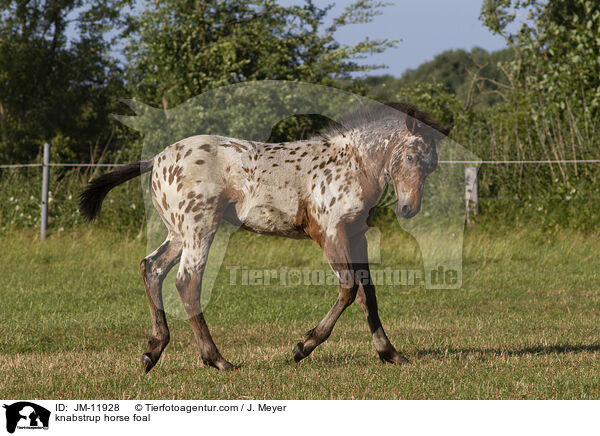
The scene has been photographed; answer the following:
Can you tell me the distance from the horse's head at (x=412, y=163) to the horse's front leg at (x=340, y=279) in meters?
0.50

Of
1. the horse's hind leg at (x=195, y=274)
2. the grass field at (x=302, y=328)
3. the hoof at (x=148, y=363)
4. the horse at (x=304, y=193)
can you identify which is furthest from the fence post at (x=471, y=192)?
the hoof at (x=148, y=363)

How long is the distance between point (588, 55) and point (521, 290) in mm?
8171

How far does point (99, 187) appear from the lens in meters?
6.22

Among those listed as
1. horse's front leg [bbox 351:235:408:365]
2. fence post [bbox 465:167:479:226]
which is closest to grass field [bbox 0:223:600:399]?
horse's front leg [bbox 351:235:408:365]

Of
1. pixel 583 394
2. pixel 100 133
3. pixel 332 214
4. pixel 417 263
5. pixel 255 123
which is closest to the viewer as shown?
pixel 583 394

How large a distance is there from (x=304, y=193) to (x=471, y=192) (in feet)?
32.0

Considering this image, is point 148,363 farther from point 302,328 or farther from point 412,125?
point 412,125

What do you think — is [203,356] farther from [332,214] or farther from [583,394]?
[583,394]

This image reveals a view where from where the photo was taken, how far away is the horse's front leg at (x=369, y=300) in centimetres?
561

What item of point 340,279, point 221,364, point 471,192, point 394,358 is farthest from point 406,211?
point 471,192

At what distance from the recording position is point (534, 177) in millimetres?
14703

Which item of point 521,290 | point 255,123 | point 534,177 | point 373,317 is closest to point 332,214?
point 373,317

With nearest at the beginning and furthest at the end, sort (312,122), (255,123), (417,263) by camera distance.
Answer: (417,263), (255,123), (312,122)
